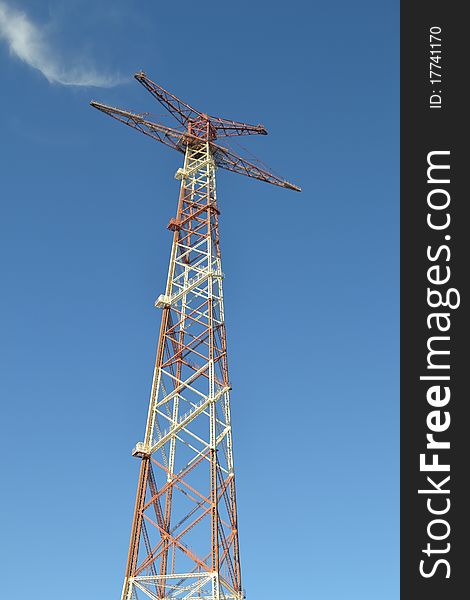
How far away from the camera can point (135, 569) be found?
128ft

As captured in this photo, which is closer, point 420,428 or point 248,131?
point 420,428

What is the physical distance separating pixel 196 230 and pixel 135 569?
21856 millimetres

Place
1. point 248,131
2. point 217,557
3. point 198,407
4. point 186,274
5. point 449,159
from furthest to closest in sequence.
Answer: point 248,131
point 186,274
point 198,407
point 217,557
point 449,159

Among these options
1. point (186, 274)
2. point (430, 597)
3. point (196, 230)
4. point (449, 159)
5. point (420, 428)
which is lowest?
point (430, 597)

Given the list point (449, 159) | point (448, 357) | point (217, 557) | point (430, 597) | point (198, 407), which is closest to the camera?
point (430, 597)

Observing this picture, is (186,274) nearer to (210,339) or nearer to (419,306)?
(210,339)

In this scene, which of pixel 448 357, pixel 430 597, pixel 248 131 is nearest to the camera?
pixel 430 597

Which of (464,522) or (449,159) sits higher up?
(449,159)

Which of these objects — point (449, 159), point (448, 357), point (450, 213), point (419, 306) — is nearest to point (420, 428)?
point (448, 357)

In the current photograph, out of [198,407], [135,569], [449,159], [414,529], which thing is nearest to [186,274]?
[198,407]

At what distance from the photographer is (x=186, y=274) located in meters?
48.7

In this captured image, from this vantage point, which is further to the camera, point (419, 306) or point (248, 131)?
point (248, 131)

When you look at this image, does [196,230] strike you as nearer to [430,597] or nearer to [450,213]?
[450,213]

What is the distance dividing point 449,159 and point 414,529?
535 inches
